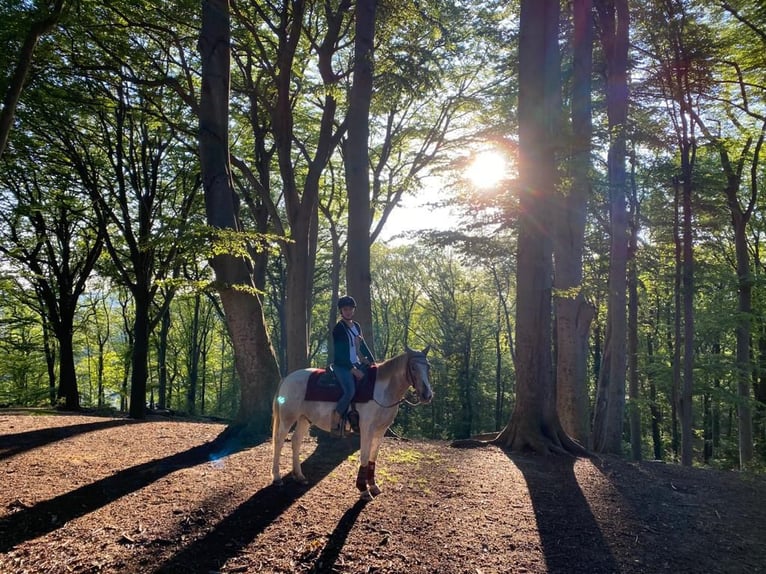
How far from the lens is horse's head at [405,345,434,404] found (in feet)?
17.2

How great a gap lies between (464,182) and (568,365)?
18.0ft

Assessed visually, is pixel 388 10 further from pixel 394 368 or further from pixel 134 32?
pixel 394 368

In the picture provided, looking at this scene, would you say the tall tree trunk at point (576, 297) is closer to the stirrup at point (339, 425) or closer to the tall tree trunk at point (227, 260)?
the tall tree trunk at point (227, 260)

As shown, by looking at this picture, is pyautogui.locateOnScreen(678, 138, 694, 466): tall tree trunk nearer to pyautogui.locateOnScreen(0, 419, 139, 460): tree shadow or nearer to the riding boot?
the riding boot

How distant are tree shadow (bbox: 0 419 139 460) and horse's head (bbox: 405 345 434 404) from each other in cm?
618

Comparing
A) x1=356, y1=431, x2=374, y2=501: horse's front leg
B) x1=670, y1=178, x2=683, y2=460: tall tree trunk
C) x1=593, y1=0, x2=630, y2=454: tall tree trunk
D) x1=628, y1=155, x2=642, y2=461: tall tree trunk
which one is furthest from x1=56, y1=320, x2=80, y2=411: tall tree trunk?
Result: x1=670, y1=178, x2=683, y2=460: tall tree trunk

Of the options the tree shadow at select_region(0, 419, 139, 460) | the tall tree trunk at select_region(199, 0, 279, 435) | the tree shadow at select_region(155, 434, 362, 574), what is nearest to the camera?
the tree shadow at select_region(155, 434, 362, 574)

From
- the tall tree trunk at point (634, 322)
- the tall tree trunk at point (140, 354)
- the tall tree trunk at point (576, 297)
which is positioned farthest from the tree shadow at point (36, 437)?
the tall tree trunk at point (634, 322)

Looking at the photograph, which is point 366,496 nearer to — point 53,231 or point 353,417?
point 353,417

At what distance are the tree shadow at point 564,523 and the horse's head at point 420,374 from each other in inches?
76.0

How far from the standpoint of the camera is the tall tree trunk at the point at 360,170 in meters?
9.97

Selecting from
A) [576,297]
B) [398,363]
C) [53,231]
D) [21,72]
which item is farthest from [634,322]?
[53,231]

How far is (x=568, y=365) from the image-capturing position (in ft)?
39.5

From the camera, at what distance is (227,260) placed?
9008 millimetres
